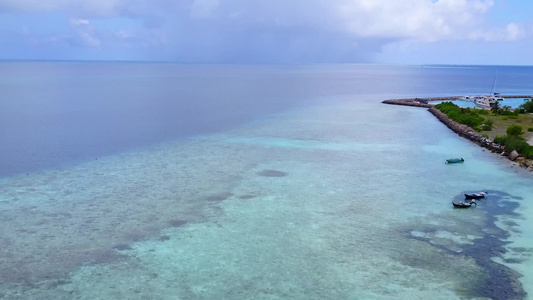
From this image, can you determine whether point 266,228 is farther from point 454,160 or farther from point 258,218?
point 454,160

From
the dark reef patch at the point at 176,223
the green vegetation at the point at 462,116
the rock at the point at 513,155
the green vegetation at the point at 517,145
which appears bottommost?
the dark reef patch at the point at 176,223

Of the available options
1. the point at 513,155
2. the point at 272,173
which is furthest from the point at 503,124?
the point at 272,173

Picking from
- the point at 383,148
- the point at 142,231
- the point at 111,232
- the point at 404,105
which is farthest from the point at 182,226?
the point at 404,105

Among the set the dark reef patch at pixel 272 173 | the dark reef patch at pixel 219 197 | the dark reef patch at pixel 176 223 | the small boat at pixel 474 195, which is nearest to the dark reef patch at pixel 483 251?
the small boat at pixel 474 195

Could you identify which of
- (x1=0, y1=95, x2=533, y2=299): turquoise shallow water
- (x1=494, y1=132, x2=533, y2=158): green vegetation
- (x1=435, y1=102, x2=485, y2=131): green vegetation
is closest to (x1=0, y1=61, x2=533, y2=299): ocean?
(x1=0, y1=95, x2=533, y2=299): turquoise shallow water

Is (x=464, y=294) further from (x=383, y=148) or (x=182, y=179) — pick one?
(x=383, y=148)

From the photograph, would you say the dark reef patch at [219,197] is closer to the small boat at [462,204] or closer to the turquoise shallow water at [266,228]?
the turquoise shallow water at [266,228]
